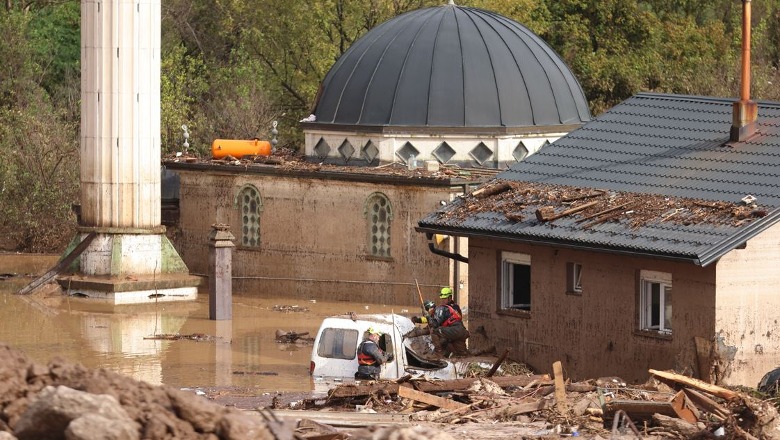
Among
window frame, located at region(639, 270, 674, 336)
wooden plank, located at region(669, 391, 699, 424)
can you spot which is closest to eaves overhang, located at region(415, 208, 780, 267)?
window frame, located at region(639, 270, 674, 336)

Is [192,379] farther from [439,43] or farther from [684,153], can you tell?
[439,43]

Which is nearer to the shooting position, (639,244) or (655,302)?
(639,244)

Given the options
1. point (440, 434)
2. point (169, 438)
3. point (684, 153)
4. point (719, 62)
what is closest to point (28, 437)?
point (169, 438)

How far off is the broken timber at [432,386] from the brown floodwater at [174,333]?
4572mm

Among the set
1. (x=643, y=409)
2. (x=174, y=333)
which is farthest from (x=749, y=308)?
(x=174, y=333)

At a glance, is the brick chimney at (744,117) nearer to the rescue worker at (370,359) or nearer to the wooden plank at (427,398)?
the rescue worker at (370,359)

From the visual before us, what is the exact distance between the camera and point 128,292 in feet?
136

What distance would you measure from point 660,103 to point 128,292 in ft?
52.5

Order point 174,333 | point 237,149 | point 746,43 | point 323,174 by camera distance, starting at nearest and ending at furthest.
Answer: point 746,43
point 174,333
point 323,174
point 237,149

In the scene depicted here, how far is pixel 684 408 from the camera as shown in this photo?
1997 centimetres

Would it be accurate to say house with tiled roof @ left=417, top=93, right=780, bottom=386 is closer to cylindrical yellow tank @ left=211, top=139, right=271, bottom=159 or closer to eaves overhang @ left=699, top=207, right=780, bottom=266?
eaves overhang @ left=699, top=207, right=780, bottom=266

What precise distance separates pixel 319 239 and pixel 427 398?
786 inches

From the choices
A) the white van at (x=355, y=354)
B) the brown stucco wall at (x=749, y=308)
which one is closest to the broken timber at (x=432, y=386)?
the white van at (x=355, y=354)

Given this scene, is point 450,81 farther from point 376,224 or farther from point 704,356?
point 704,356
